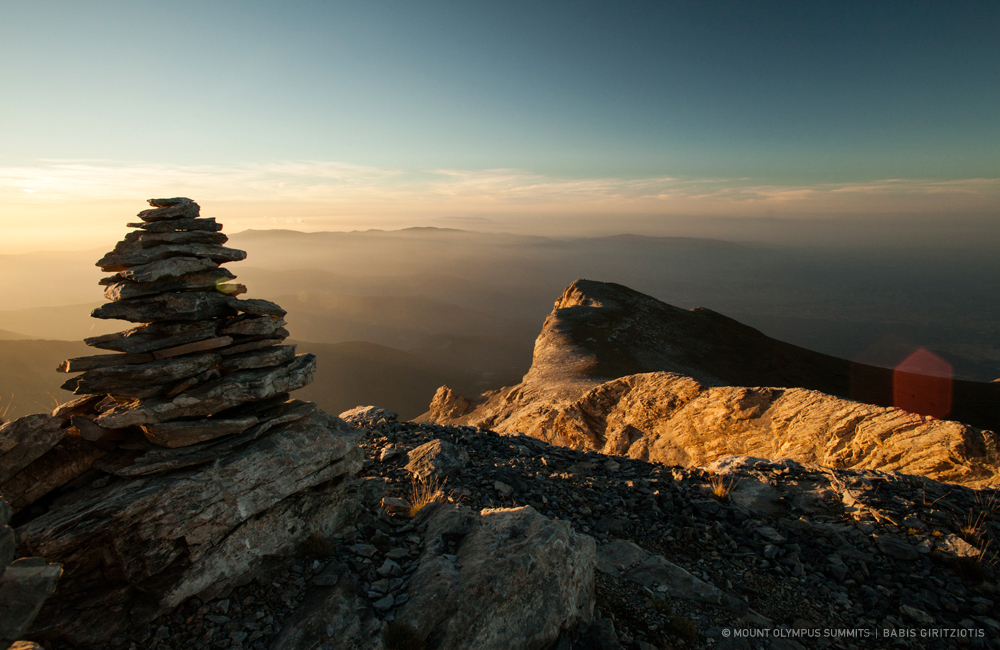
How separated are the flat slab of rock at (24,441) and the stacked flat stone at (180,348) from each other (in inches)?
13.9

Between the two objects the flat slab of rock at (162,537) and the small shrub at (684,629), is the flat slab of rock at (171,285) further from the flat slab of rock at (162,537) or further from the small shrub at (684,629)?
the small shrub at (684,629)

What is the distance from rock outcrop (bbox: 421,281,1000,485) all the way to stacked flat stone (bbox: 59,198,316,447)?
18769mm

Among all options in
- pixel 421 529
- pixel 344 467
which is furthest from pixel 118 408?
pixel 421 529

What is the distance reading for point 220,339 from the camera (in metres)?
8.51

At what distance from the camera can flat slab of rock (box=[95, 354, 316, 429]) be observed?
720cm

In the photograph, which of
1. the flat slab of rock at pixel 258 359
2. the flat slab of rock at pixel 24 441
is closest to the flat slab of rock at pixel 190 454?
the flat slab of rock at pixel 24 441

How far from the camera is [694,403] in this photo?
25.7 m

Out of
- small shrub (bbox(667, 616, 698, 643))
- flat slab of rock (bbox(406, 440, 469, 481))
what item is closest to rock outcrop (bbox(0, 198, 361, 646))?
flat slab of rock (bbox(406, 440, 469, 481))

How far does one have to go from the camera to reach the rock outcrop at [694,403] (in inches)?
575

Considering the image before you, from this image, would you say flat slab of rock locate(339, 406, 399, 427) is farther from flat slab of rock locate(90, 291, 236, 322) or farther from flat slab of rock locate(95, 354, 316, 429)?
flat slab of rock locate(90, 291, 236, 322)

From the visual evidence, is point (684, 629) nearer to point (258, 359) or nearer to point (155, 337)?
point (258, 359)

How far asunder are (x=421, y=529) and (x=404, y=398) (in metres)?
115

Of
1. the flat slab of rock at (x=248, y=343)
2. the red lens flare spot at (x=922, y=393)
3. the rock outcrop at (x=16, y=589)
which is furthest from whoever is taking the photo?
the red lens flare spot at (x=922, y=393)

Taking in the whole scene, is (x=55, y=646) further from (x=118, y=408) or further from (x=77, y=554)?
(x=118, y=408)
